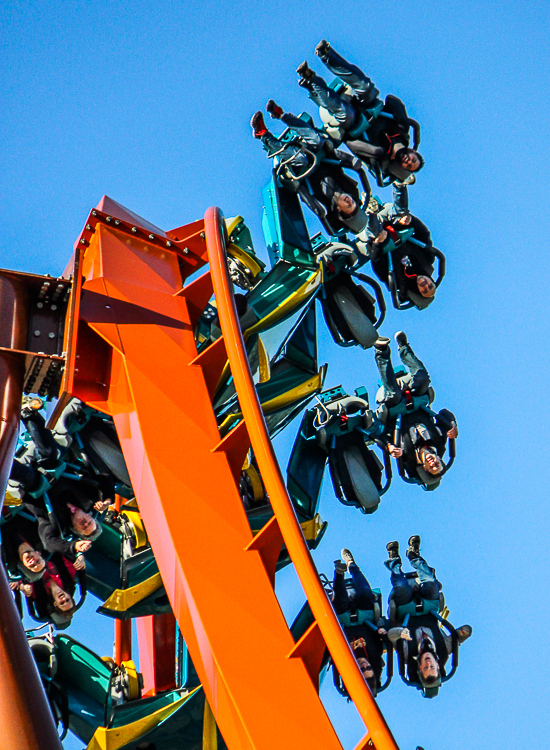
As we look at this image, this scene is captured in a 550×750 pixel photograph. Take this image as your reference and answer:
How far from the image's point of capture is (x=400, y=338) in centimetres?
982

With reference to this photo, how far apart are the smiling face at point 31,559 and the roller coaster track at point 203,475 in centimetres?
196

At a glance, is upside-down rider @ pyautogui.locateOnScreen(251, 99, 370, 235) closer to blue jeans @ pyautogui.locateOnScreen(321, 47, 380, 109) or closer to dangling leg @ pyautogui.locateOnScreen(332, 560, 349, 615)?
blue jeans @ pyautogui.locateOnScreen(321, 47, 380, 109)

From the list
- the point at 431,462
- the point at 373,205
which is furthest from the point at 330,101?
the point at 431,462

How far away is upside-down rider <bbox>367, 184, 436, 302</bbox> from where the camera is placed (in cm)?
962

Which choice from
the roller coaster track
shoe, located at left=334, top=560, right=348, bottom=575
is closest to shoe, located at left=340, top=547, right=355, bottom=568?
shoe, located at left=334, top=560, right=348, bottom=575

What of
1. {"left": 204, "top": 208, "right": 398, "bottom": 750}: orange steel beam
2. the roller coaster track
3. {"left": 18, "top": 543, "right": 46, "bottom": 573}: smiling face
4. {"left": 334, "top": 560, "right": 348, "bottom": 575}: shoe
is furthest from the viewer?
{"left": 334, "top": 560, "right": 348, "bottom": 575}: shoe

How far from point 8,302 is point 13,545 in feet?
6.84

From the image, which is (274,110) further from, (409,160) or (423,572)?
(423,572)

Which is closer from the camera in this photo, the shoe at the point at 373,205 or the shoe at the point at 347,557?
the shoe at the point at 347,557

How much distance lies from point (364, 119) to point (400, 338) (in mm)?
2019

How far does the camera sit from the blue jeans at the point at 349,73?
31.1ft

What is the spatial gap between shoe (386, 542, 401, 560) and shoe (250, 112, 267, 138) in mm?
3697

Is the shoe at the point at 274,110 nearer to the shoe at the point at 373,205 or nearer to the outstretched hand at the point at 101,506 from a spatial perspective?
the shoe at the point at 373,205

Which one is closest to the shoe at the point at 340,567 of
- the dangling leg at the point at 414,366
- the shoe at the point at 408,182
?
the dangling leg at the point at 414,366
